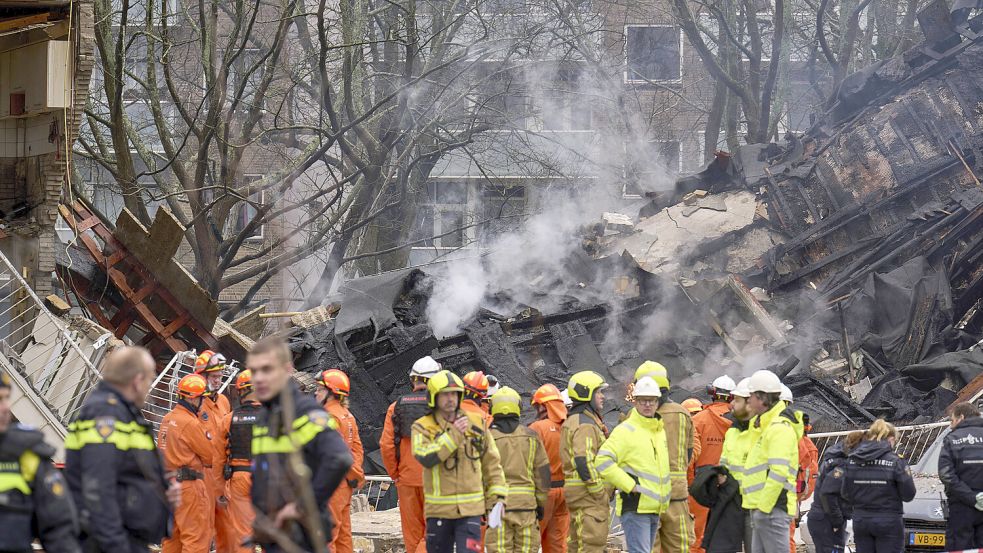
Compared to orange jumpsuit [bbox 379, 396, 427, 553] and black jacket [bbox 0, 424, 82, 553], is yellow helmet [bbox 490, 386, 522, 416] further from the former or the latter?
black jacket [bbox 0, 424, 82, 553]

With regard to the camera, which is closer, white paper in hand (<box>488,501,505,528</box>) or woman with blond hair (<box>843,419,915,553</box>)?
white paper in hand (<box>488,501,505,528</box>)

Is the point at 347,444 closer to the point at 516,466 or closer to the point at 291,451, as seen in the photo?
the point at 516,466

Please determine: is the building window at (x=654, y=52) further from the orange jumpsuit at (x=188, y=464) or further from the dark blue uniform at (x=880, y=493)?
the orange jumpsuit at (x=188, y=464)

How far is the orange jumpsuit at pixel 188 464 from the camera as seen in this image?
928cm

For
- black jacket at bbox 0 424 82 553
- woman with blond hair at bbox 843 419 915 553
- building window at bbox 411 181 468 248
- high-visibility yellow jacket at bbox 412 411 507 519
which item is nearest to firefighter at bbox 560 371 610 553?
high-visibility yellow jacket at bbox 412 411 507 519

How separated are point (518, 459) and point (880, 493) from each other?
2628 mm

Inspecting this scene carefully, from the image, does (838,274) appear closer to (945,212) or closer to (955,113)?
(945,212)

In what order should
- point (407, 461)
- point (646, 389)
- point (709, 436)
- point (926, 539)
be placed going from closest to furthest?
point (646, 389), point (407, 461), point (926, 539), point (709, 436)

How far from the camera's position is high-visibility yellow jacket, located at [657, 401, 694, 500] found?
29.1 ft

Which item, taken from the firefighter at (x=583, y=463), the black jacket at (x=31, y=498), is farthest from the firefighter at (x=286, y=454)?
the firefighter at (x=583, y=463)

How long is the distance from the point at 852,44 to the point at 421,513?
20.8 m

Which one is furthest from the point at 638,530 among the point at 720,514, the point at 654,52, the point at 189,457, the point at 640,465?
the point at 654,52

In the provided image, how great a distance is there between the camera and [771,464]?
316 inches

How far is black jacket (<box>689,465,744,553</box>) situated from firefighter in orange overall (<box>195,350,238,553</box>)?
11.9 feet
